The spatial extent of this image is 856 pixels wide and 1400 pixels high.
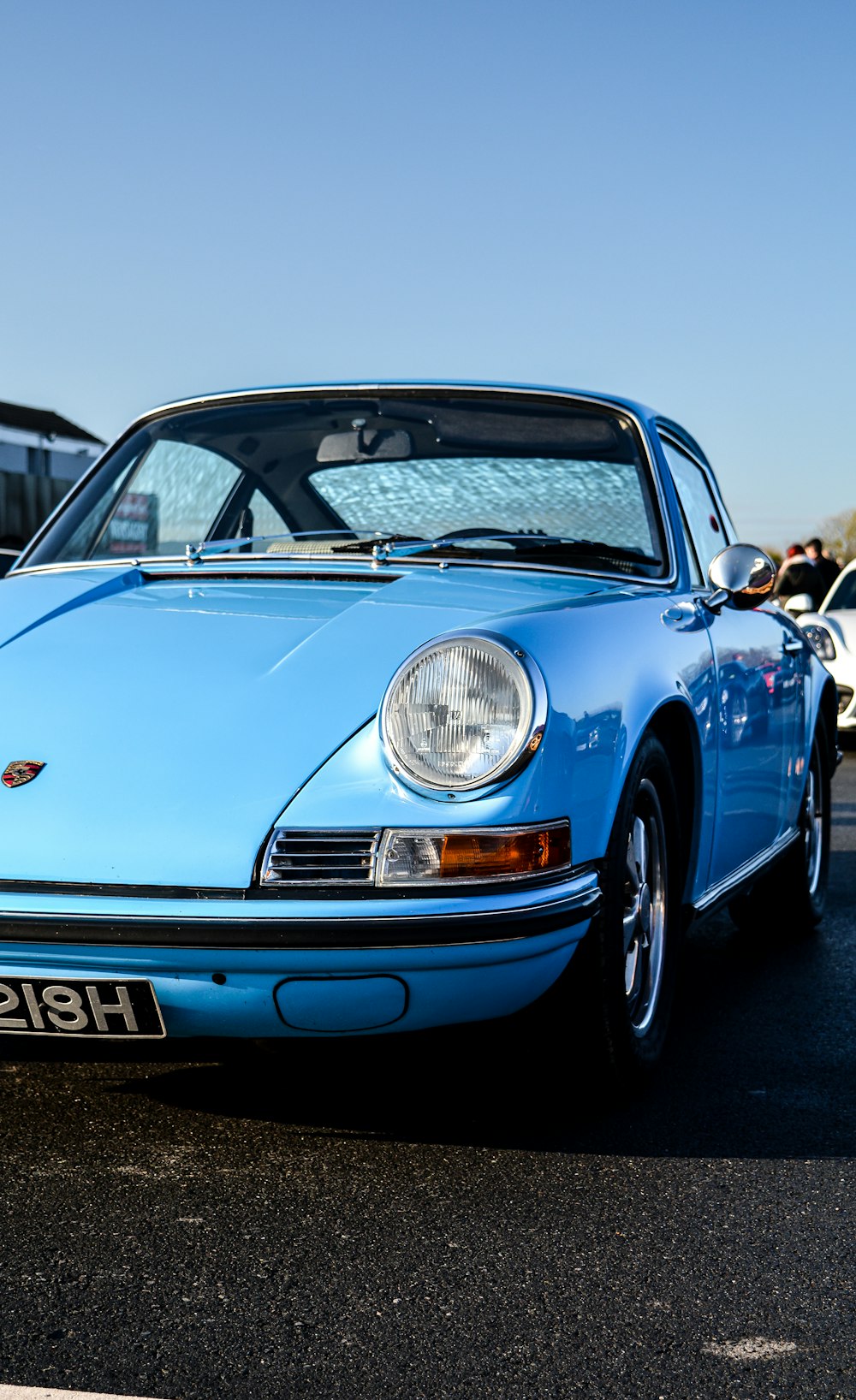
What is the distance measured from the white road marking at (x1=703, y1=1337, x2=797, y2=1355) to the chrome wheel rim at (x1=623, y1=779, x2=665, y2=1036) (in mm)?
1038

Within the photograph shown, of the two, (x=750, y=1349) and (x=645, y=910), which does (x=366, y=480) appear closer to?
(x=645, y=910)

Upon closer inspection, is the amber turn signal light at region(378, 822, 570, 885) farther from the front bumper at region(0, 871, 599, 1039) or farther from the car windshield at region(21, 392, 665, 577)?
the car windshield at region(21, 392, 665, 577)

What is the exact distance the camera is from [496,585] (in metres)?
3.34

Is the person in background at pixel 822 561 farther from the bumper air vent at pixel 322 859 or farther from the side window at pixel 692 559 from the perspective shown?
the bumper air vent at pixel 322 859

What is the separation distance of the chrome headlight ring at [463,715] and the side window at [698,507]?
151 cm

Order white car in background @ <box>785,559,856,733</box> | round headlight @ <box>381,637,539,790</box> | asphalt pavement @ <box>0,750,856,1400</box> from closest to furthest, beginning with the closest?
asphalt pavement @ <box>0,750,856,1400</box> < round headlight @ <box>381,637,539,790</box> < white car in background @ <box>785,559,856,733</box>

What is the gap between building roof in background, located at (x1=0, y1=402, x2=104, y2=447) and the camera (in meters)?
43.6

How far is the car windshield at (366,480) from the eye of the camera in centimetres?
406

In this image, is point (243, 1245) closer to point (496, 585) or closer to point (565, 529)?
point (496, 585)

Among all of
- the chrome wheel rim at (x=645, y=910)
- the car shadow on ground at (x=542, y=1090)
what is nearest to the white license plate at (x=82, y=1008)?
the car shadow on ground at (x=542, y=1090)

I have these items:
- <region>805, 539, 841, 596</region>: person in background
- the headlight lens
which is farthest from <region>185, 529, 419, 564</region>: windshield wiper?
<region>805, 539, 841, 596</region>: person in background

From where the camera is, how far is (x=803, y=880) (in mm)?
5277

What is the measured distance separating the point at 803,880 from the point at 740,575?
1518 millimetres

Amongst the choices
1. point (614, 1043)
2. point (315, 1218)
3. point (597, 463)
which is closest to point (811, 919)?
point (597, 463)
